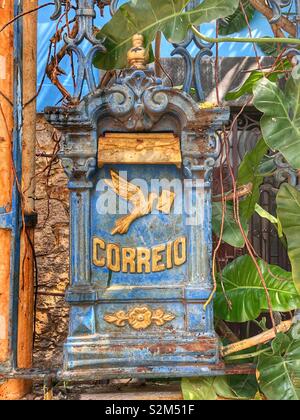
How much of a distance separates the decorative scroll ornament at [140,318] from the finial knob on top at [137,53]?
1.19 m

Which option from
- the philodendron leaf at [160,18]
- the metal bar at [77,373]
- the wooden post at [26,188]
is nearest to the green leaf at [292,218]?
the metal bar at [77,373]

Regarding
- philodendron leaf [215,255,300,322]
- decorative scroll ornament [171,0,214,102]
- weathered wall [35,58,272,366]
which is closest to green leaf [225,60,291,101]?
decorative scroll ornament [171,0,214,102]

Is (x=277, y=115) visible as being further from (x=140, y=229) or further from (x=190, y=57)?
(x=140, y=229)

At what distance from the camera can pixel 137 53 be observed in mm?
2488

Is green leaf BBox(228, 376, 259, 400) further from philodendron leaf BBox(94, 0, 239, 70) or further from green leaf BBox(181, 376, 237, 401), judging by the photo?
philodendron leaf BBox(94, 0, 239, 70)

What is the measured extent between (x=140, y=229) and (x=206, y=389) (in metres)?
0.84

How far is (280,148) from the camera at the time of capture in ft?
7.58

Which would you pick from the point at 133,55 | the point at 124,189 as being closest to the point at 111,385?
the point at 124,189

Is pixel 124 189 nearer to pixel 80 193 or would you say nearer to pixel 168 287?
pixel 80 193

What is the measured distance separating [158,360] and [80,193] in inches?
34.7

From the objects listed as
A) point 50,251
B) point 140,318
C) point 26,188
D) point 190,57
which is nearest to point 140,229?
point 140,318

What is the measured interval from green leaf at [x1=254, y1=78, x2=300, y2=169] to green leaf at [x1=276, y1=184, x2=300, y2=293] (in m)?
0.23

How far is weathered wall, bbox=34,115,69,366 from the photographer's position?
3.98 meters
